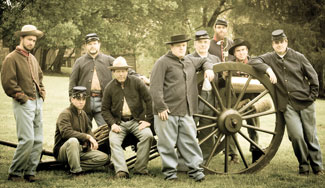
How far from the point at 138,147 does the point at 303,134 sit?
7.02 ft

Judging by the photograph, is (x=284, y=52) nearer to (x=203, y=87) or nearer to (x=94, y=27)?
(x=203, y=87)

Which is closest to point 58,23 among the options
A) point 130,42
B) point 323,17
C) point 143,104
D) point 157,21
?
point 130,42

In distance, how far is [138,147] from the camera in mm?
5000

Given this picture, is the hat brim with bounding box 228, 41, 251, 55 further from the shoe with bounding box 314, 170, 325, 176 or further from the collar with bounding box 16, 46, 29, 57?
the collar with bounding box 16, 46, 29, 57

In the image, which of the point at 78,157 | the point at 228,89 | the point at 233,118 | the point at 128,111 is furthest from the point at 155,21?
the point at 78,157

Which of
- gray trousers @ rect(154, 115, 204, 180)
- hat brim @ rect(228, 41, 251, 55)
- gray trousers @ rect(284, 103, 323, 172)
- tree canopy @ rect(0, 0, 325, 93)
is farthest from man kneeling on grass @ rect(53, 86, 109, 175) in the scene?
tree canopy @ rect(0, 0, 325, 93)

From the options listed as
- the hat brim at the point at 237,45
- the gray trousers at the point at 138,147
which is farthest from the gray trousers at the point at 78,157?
the hat brim at the point at 237,45

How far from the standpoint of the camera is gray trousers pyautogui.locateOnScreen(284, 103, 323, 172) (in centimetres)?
496

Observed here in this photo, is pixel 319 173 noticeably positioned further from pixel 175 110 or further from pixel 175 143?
pixel 175 110

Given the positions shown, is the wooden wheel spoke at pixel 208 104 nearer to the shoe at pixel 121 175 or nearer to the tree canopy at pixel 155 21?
the shoe at pixel 121 175

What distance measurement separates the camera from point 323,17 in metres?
16.9

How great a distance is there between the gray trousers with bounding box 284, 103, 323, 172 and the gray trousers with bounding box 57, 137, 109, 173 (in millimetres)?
2420

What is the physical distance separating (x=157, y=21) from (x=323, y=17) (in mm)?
10856

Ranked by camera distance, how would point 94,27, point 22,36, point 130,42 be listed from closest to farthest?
point 22,36
point 94,27
point 130,42
